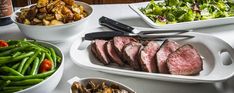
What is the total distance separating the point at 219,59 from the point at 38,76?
0.59 metres

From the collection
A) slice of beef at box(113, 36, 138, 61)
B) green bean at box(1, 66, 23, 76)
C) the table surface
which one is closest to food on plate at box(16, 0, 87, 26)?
the table surface

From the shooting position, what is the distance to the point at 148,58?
94cm

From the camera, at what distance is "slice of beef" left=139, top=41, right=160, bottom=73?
0.91 m

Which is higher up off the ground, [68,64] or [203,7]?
[203,7]

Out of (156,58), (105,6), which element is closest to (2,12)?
(105,6)

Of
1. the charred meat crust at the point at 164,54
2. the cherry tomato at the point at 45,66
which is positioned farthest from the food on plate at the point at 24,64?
the charred meat crust at the point at 164,54

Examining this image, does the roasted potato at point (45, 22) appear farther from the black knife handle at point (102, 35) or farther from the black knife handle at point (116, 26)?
the black knife handle at point (116, 26)

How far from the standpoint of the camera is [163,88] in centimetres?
88

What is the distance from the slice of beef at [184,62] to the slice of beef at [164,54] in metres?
0.02

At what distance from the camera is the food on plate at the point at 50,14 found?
44.6 inches

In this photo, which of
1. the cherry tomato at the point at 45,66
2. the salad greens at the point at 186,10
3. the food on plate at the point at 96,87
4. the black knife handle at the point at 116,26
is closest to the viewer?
the food on plate at the point at 96,87

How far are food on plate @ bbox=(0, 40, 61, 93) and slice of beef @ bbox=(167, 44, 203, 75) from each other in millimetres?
355

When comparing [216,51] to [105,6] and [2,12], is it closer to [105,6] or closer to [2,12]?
[105,6]

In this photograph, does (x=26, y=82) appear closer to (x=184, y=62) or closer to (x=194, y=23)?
(x=184, y=62)
